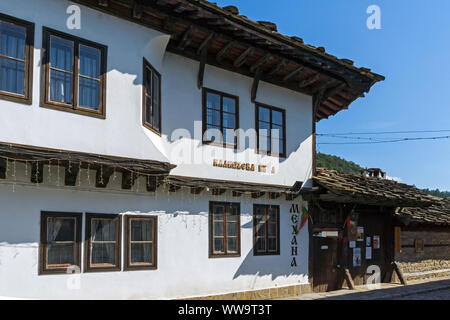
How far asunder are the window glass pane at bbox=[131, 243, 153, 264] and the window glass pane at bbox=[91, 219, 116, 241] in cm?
64

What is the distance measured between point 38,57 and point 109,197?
11.3 feet

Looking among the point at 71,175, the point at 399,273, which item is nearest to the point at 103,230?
the point at 71,175

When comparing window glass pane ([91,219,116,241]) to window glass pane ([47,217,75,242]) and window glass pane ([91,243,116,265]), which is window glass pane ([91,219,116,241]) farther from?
window glass pane ([47,217,75,242])

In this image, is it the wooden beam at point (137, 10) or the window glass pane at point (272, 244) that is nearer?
the wooden beam at point (137, 10)

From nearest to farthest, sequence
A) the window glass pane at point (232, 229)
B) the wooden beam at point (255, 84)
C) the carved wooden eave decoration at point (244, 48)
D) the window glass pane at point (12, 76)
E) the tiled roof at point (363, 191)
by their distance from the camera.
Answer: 1. the window glass pane at point (12, 76)
2. the carved wooden eave decoration at point (244, 48)
3. the window glass pane at point (232, 229)
4. the wooden beam at point (255, 84)
5. the tiled roof at point (363, 191)

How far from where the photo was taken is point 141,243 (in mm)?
11453

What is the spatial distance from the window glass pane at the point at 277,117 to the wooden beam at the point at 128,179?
223 inches

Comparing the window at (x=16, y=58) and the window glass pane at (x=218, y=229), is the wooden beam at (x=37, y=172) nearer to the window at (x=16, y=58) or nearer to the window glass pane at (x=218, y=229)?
the window at (x=16, y=58)

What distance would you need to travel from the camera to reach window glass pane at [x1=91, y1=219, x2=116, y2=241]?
10617 mm

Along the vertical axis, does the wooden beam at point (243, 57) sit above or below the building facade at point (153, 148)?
above

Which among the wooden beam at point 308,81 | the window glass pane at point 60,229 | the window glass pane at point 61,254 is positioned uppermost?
the wooden beam at point 308,81

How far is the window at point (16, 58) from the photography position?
898cm

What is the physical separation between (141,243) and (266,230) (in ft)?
14.5

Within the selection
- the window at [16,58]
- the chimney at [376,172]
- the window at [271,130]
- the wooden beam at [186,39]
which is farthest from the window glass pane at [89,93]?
the chimney at [376,172]
